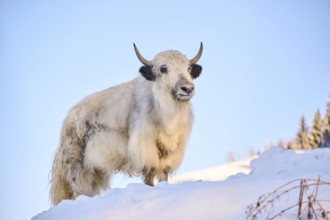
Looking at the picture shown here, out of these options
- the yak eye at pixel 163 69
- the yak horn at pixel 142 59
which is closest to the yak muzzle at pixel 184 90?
the yak eye at pixel 163 69

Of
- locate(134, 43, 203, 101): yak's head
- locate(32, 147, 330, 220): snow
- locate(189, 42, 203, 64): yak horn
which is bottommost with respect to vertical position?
locate(32, 147, 330, 220): snow

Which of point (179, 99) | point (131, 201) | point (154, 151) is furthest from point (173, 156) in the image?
point (131, 201)

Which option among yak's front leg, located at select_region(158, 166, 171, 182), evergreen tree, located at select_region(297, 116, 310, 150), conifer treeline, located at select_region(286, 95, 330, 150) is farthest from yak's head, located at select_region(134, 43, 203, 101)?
evergreen tree, located at select_region(297, 116, 310, 150)

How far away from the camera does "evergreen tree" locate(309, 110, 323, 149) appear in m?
41.2

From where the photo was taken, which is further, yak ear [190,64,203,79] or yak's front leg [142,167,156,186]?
yak ear [190,64,203,79]

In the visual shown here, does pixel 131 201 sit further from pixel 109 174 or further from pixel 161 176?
pixel 109 174

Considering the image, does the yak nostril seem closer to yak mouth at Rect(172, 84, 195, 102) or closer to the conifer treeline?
yak mouth at Rect(172, 84, 195, 102)

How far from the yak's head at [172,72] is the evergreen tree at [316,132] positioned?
3343cm

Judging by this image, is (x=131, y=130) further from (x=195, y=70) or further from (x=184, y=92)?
(x=195, y=70)

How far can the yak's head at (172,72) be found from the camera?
820cm

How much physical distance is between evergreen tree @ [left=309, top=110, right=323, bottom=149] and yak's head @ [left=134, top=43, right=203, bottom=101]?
110 ft

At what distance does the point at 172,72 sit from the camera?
8492 mm

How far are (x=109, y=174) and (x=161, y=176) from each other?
123cm

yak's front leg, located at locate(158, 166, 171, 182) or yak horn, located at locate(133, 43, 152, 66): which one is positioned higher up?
yak horn, located at locate(133, 43, 152, 66)
